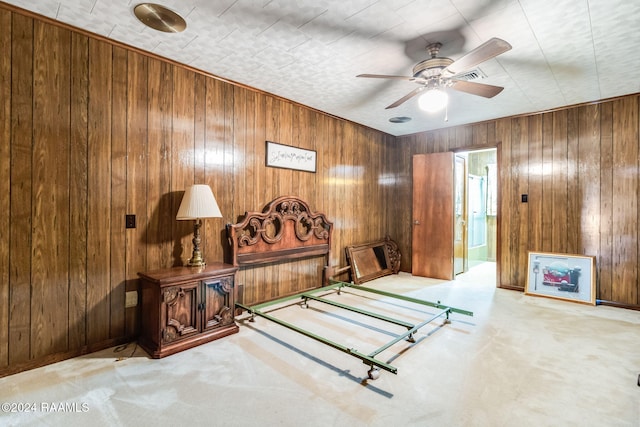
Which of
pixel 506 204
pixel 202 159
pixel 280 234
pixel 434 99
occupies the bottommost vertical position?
pixel 280 234

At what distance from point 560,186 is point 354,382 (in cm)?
397

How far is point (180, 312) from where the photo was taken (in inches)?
96.3

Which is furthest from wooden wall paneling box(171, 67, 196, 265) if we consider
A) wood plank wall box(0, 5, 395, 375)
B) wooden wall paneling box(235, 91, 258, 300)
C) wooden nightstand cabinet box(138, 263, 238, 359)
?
wooden wall paneling box(235, 91, 258, 300)

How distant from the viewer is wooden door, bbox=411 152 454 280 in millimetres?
4895

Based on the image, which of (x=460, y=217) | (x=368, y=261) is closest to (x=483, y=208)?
(x=460, y=217)

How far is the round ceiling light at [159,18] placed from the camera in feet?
6.78

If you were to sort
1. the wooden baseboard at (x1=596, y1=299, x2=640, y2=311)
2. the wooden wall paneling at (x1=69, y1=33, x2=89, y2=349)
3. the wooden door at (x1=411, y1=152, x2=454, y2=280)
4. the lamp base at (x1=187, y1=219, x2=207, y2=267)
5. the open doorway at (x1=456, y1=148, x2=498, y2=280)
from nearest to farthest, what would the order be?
the wooden wall paneling at (x1=69, y1=33, x2=89, y2=349) → the lamp base at (x1=187, y1=219, x2=207, y2=267) → the wooden baseboard at (x1=596, y1=299, x2=640, y2=311) → the wooden door at (x1=411, y1=152, x2=454, y2=280) → the open doorway at (x1=456, y1=148, x2=498, y2=280)

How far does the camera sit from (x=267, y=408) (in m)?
1.73

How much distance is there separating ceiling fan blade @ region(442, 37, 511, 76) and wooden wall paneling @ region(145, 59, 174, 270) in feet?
8.20

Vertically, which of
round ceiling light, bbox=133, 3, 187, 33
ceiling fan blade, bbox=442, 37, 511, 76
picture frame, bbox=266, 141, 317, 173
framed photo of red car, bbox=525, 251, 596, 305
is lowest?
framed photo of red car, bbox=525, 251, 596, 305

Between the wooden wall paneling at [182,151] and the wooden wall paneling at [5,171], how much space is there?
3.55 ft

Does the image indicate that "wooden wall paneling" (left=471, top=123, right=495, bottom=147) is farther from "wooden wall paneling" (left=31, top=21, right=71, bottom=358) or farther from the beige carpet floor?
"wooden wall paneling" (left=31, top=21, right=71, bottom=358)

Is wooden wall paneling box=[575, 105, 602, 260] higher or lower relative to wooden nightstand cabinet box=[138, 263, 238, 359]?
higher

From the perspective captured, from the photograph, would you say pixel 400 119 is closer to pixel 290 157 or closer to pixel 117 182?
pixel 290 157
